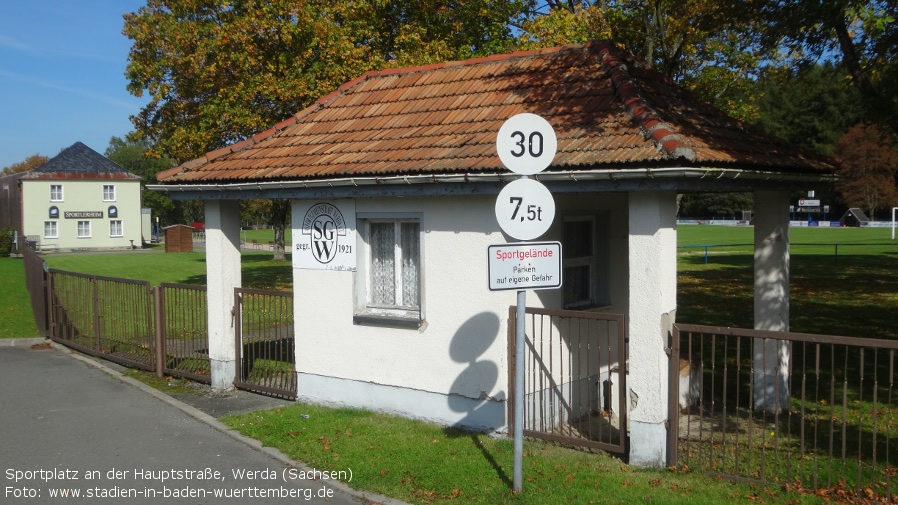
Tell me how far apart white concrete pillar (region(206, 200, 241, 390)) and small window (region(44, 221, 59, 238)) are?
59.8 m

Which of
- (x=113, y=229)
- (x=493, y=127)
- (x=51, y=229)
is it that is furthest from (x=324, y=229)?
(x=113, y=229)

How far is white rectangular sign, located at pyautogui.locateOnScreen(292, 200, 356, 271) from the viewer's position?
9.73 meters

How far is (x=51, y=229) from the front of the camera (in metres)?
64.4

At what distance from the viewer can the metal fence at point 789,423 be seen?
641 centimetres

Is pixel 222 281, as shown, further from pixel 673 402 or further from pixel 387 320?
pixel 673 402

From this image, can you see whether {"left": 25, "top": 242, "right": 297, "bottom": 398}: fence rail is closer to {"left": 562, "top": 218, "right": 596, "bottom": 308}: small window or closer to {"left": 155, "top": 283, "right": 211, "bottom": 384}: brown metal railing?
{"left": 155, "top": 283, "right": 211, "bottom": 384}: brown metal railing

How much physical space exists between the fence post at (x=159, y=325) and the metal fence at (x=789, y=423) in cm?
740

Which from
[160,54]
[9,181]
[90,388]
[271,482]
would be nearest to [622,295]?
[271,482]

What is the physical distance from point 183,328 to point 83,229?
60.0 metres

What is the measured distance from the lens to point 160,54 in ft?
79.6

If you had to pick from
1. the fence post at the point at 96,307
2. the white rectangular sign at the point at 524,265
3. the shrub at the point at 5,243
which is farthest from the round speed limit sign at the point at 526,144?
the shrub at the point at 5,243

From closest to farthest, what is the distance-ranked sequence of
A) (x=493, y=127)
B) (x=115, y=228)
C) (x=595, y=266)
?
(x=493, y=127) → (x=595, y=266) → (x=115, y=228)

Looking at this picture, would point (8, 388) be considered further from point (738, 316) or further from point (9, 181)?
point (9, 181)

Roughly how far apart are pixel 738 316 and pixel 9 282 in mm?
22253
